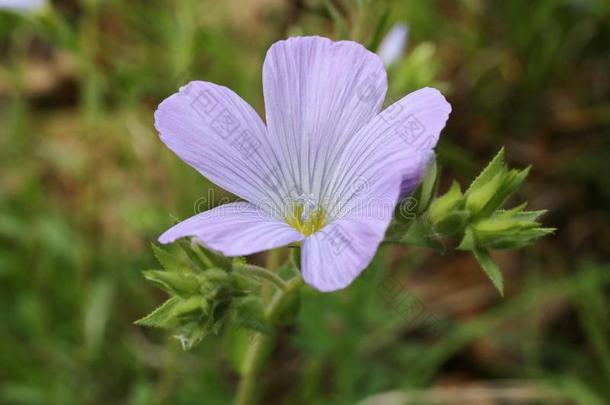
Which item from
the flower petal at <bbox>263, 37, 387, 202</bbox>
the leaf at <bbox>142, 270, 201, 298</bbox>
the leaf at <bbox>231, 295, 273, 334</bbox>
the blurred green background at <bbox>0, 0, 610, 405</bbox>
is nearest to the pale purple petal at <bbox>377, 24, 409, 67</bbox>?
the blurred green background at <bbox>0, 0, 610, 405</bbox>

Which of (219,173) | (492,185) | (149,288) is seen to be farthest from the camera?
(149,288)

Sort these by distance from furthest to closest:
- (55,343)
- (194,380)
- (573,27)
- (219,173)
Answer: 1. (573,27)
2. (55,343)
3. (194,380)
4. (219,173)

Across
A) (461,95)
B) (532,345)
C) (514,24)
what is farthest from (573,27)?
(532,345)

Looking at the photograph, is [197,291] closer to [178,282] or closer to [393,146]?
[178,282]

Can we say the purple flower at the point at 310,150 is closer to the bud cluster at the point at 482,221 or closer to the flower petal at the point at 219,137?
the flower petal at the point at 219,137

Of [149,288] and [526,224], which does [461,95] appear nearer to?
[149,288]

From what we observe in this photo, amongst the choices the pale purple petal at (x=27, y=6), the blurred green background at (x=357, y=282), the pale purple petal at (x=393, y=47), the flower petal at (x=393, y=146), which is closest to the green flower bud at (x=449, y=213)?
the flower petal at (x=393, y=146)
